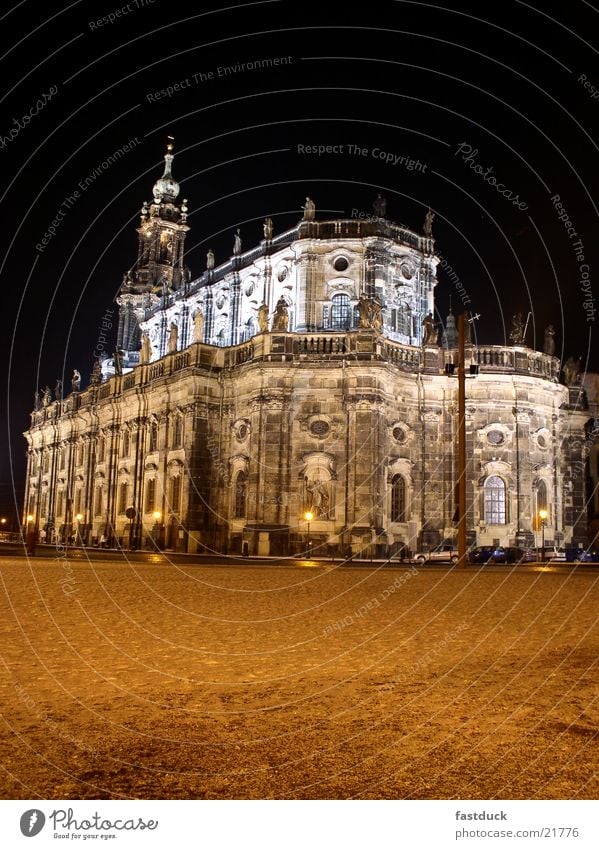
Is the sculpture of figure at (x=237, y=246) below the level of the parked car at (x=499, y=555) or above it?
above

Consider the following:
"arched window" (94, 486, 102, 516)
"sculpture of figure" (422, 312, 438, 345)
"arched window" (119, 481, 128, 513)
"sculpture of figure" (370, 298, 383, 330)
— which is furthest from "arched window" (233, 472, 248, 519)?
"arched window" (94, 486, 102, 516)

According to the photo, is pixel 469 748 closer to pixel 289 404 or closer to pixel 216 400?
pixel 289 404

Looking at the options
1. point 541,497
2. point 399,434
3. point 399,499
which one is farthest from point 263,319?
point 541,497

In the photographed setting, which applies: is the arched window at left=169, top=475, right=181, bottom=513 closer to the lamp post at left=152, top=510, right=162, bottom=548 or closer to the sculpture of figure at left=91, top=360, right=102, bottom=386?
the lamp post at left=152, top=510, right=162, bottom=548

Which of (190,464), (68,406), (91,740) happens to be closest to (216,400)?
(190,464)

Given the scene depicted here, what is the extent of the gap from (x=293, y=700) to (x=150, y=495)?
147ft

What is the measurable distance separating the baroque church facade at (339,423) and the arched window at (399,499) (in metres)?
0.08

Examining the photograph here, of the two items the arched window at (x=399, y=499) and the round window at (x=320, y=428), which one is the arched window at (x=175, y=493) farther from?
the arched window at (x=399, y=499)

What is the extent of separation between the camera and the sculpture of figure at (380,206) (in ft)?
163

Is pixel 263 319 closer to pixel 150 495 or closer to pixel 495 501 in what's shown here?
pixel 150 495

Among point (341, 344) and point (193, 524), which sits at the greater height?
point (341, 344)

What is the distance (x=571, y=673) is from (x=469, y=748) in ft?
12.0

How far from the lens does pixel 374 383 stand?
4159 cm

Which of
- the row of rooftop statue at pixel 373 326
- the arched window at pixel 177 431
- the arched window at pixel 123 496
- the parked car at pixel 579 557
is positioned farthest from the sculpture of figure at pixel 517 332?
the arched window at pixel 123 496
